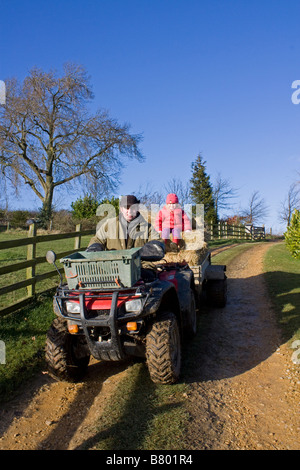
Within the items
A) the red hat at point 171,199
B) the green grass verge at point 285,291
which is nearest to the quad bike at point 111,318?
the green grass verge at point 285,291

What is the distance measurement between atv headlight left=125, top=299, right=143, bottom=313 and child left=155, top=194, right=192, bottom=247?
3773 millimetres

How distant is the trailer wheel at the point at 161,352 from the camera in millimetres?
4016

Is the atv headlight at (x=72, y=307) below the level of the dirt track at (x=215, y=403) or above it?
above

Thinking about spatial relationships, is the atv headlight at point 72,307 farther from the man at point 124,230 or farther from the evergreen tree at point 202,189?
the evergreen tree at point 202,189

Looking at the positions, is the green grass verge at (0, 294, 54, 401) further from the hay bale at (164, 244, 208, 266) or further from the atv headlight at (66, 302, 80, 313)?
the hay bale at (164, 244, 208, 266)

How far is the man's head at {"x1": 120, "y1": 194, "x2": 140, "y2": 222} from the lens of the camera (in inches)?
203

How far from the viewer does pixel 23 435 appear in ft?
11.8

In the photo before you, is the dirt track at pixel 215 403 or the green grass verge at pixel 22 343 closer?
the dirt track at pixel 215 403

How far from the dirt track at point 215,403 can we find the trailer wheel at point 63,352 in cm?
26

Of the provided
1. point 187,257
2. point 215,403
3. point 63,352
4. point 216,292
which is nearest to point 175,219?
point 187,257
